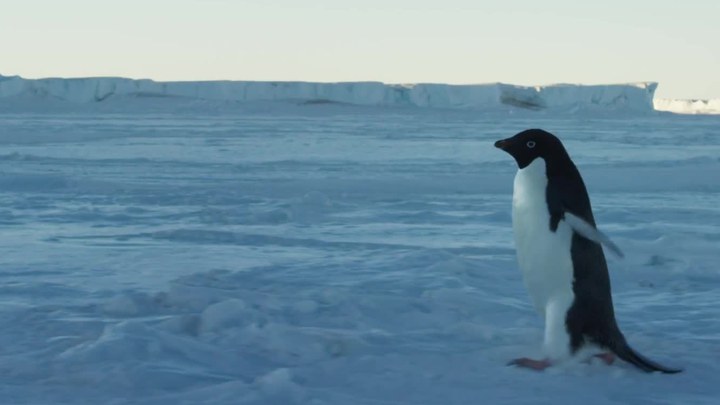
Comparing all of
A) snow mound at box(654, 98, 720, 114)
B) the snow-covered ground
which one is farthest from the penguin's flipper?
snow mound at box(654, 98, 720, 114)

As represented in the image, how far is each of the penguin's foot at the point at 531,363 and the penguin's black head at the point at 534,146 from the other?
0.57m

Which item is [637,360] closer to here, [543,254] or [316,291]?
[543,254]

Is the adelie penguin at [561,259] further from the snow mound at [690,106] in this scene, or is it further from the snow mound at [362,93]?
the snow mound at [690,106]

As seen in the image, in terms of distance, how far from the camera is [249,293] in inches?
145

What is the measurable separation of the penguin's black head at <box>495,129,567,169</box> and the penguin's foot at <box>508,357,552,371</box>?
0.57 meters

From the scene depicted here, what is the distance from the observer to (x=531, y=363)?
8.86 feet

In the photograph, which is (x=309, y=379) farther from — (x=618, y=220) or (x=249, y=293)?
Answer: (x=618, y=220)

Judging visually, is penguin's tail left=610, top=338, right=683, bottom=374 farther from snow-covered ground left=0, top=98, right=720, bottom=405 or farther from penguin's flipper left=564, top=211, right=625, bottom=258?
penguin's flipper left=564, top=211, right=625, bottom=258

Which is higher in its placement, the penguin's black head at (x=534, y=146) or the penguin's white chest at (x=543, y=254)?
the penguin's black head at (x=534, y=146)

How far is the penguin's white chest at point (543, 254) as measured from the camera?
2.83 m

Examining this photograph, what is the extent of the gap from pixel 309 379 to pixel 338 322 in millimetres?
685

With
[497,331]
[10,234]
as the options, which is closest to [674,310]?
[497,331]

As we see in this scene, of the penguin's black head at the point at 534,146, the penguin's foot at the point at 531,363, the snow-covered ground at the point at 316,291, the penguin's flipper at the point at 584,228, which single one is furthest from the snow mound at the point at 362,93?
the penguin's foot at the point at 531,363

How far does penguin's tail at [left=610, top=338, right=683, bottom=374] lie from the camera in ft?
8.73
